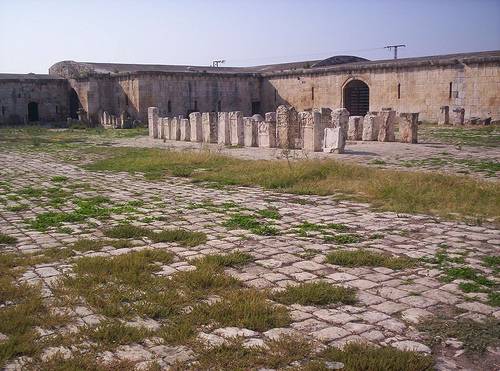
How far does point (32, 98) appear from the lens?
121 ft

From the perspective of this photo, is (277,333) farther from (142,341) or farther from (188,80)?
(188,80)

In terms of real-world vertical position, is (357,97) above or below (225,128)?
above

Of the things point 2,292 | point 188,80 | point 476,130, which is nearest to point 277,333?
point 2,292

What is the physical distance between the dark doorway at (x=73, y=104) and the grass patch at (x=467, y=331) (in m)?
38.3

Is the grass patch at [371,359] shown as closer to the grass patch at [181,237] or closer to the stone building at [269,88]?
the grass patch at [181,237]

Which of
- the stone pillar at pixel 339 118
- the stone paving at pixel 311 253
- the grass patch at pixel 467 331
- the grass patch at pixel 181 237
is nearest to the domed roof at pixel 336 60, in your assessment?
the stone pillar at pixel 339 118

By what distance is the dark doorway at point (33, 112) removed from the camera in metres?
Answer: 37.4

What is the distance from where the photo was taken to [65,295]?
4629 millimetres

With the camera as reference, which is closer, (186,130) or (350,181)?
(350,181)

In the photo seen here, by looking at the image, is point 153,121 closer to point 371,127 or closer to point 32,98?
point 371,127

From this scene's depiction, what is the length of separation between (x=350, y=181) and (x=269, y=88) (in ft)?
93.4

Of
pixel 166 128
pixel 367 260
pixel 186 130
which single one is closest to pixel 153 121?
pixel 166 128

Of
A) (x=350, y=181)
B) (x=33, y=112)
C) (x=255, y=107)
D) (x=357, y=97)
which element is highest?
(x=357, y=97)

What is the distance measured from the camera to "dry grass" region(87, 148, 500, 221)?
840 centimetres
